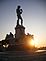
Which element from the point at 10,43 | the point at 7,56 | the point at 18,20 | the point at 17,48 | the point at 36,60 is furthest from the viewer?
the point at 18,20

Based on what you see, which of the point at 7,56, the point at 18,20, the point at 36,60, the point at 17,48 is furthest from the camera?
the point at 18,20

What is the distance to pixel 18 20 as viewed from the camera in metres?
19.3

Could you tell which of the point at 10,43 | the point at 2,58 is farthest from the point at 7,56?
the point at 10,43

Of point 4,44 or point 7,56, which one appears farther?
point 4,44

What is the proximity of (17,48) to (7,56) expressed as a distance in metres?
6.45

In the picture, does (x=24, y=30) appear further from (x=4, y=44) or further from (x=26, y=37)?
(x=4, y=44)

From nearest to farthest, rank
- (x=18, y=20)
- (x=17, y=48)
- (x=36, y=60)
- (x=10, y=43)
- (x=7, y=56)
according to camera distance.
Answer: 1. (x=36, y=60)
2. (x=7, y=56)
3. (x=17, y=48)
4. (x=10, y=43)
5. (x=18, y=20)

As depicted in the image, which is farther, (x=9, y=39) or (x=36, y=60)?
(x=9, y=39)

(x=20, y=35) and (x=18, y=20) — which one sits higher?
(x=18, y=20)

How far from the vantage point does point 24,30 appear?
62.9 feet

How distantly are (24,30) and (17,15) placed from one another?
2.36 metres

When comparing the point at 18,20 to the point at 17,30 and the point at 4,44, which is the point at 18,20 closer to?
the point at 17,30

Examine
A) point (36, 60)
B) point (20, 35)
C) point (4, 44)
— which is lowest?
point (36, 60)

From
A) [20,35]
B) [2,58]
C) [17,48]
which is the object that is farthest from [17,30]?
[2,58]
